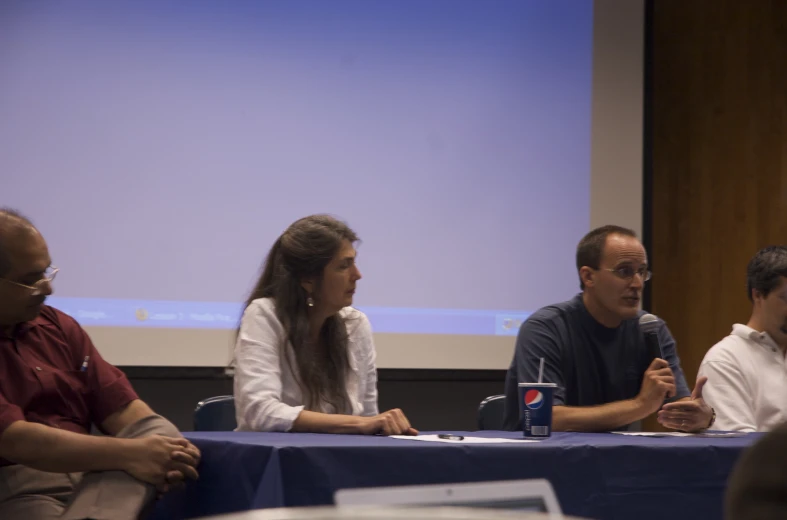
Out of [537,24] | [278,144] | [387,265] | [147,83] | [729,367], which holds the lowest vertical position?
[729,367]

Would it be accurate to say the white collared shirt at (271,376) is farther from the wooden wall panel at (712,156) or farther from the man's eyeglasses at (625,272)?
the wooden wall panel at (712,156)

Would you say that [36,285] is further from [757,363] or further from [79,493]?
[757,363]

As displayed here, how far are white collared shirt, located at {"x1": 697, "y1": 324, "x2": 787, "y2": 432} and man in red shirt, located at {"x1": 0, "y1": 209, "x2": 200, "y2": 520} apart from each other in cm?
180

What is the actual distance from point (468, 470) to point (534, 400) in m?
0.35

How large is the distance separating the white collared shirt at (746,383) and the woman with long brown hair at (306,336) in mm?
1121

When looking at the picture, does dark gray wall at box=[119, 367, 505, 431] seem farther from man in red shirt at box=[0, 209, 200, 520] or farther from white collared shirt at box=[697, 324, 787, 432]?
man in red shirt at box=[0, 209, 200, 520]

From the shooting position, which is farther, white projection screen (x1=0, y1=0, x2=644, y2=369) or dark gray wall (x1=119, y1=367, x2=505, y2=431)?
dark gray wall (x1=119, y1=367, x2=505, y2=431)

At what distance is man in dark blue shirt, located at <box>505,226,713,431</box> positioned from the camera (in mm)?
2832

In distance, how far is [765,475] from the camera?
0.50 meters

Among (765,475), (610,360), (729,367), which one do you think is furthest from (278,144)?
(765,475)

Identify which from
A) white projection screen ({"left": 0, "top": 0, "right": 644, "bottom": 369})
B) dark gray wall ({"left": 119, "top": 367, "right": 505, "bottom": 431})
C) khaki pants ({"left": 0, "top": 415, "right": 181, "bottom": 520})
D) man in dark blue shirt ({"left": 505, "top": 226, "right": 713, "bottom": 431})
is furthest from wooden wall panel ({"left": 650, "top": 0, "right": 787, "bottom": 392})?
khaki pants ({"left": 0, "top": 415, "right": 181, "bottom": 520})

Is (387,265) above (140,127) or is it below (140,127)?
below

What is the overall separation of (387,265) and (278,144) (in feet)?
2.19

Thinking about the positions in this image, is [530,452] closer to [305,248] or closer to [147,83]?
[305,248]
